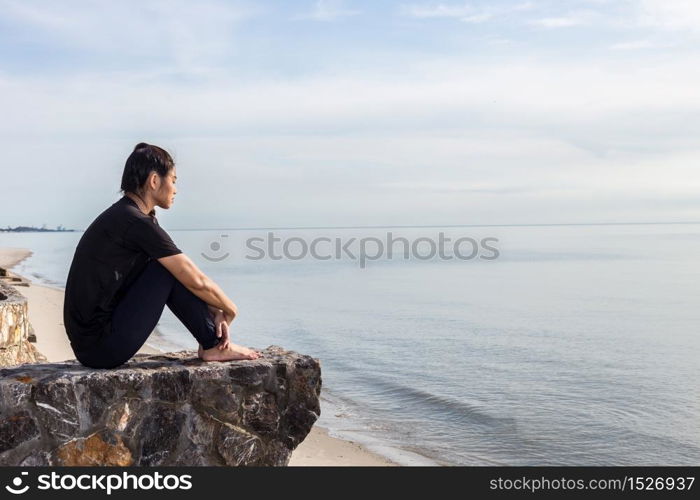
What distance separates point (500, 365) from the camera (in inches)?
659

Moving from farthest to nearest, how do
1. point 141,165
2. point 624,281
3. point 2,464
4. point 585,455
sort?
point 624,281 < point 585,455 < point 141,165 < point 2,464

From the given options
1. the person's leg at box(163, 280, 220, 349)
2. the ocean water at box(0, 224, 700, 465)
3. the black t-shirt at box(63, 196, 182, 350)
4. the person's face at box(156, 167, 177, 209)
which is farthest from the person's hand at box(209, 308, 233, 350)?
the ocean water at box(0, 224, 700, 465)

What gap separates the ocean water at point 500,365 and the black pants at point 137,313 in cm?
617

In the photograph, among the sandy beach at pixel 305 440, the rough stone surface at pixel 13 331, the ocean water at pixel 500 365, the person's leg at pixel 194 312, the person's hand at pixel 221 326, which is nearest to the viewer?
the person's leg at pixel 194 312

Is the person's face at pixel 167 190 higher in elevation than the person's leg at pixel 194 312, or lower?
higher

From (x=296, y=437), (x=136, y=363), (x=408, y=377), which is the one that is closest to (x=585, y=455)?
(x=408, y=377)

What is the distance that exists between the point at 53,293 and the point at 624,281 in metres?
29.6

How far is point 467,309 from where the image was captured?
92.2 ft

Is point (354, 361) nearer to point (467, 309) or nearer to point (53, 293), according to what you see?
point (467, 309)

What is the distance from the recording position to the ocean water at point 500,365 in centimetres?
1074

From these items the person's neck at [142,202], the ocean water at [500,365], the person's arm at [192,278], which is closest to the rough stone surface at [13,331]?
the person's neck at [142,202]

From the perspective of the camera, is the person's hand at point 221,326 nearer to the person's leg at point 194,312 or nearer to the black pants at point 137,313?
the person's leg at point 194,312

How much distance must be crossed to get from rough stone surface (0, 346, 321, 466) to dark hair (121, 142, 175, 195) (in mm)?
1067
